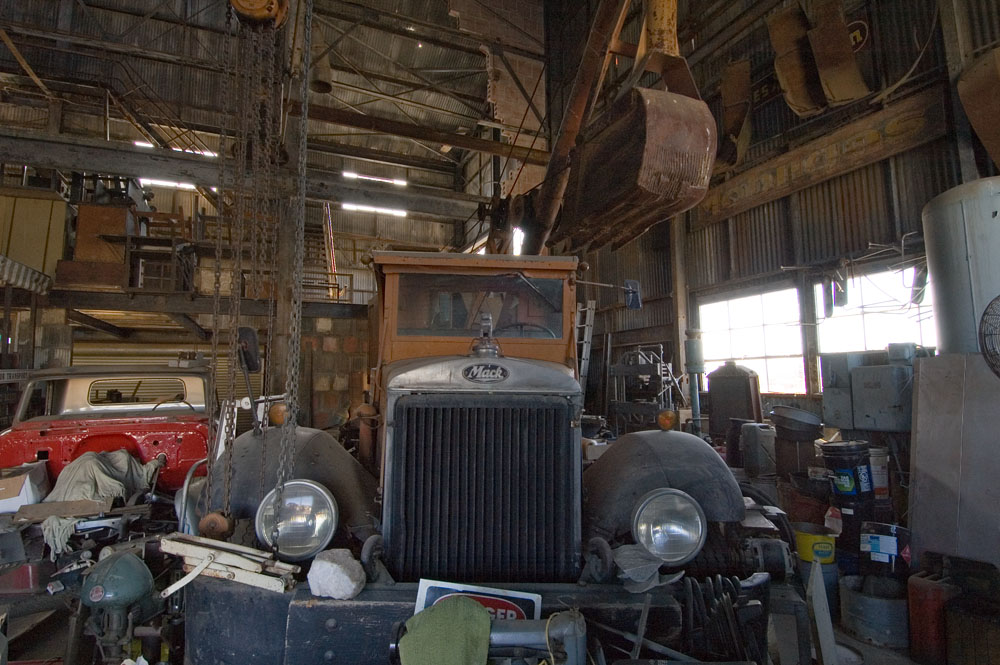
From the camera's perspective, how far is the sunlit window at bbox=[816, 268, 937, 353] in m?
7.50

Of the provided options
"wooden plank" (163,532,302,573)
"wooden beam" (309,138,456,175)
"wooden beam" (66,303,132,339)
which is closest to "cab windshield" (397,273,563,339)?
"wooden plank" (163,532,302,573)

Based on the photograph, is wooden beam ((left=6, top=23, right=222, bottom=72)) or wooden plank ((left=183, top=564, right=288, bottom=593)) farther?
wooden beam ((left=6, top=23, right=222, bottom=72))

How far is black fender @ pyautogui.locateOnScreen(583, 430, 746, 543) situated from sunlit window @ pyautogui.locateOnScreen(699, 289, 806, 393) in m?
8.06

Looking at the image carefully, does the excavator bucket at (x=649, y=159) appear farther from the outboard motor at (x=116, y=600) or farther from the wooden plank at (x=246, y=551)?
the outboard motor at (x=116, y=600)

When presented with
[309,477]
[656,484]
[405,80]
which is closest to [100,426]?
[309,477]

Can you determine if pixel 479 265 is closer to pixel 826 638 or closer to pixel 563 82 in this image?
pixel 826 638

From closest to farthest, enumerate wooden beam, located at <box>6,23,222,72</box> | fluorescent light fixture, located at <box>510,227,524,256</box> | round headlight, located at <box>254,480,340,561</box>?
round headlight, located at <box>254,480,340,561</box> < fluorescent light fixture, located at <box>510,227,524,256</box> < wooden beam, located at <box>6,23,222,72</box>

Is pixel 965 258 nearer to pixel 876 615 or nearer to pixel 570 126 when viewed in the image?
pixel 876 615

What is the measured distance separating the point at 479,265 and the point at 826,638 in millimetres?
2440

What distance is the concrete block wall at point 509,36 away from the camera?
759cm

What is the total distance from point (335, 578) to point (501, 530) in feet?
2.30

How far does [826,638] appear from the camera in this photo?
219 centimetres

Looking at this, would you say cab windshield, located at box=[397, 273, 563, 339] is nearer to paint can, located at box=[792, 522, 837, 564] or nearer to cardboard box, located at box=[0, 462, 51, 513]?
paint can, located at box=[792, 522, 837, 564]

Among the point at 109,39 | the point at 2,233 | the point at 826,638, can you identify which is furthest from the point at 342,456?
the point at 109,39
